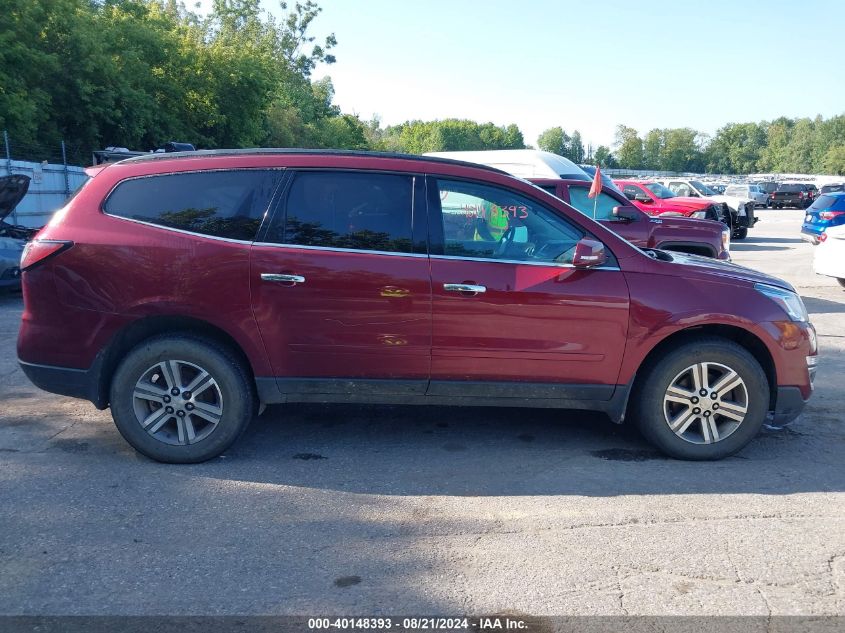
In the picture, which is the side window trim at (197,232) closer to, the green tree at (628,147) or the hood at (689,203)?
the hood at (689,203)

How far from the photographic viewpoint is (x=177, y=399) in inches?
187

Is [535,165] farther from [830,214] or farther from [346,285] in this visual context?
[346,285]

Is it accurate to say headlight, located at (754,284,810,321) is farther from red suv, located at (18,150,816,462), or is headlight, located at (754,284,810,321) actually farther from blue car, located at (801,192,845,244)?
blue car, located at (801,192,845,244)

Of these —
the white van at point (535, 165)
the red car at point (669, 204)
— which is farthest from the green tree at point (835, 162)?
the white van at point (535, 165)

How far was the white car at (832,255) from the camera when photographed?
12.1 metres

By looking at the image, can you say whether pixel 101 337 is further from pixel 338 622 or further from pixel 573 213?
pixel 573 213

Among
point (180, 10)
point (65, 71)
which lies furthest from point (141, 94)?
point (180, 10)

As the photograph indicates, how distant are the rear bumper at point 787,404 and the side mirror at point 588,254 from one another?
151 centimetres

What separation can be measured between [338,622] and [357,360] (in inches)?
76.3

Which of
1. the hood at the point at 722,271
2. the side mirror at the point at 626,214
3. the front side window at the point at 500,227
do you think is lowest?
the hood at the point at 722,271

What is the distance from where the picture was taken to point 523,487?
14.8ft

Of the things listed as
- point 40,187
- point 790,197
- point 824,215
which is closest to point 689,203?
point 824,215

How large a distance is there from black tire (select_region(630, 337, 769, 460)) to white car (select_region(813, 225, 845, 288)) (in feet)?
28.3

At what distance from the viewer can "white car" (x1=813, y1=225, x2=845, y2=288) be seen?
12.1m
